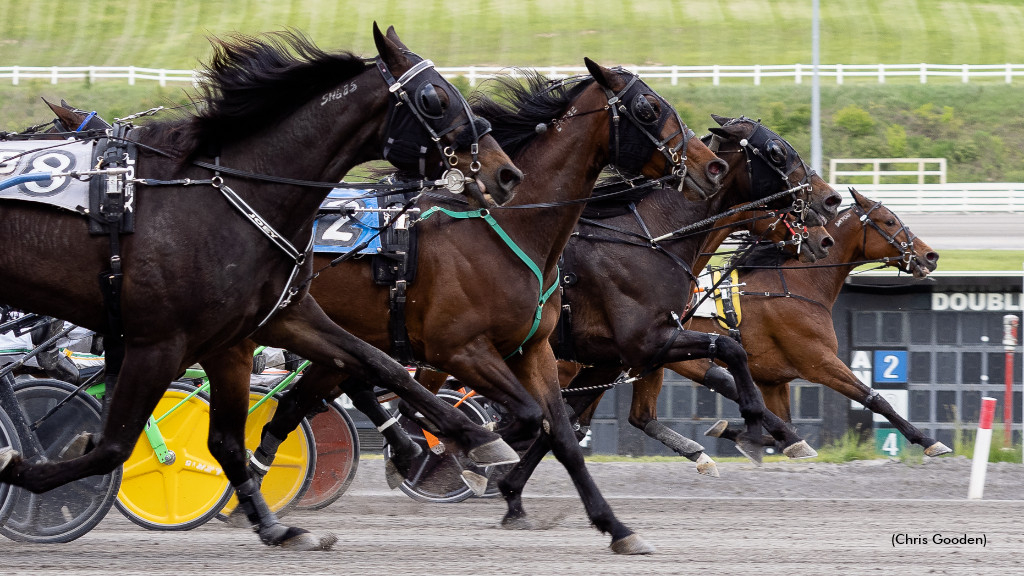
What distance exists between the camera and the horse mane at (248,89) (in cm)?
496

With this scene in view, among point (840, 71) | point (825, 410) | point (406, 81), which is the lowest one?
point (825, 410)

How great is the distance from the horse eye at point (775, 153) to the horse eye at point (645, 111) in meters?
1.54

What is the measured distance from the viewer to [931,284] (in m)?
10.9

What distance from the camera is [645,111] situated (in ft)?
20.7

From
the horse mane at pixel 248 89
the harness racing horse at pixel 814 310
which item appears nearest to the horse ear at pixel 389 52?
the horse mane at pixel 248 89

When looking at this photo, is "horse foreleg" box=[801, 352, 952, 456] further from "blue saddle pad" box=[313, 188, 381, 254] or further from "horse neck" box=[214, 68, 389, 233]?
"horse neck" box=[214, 68, 389, 233]

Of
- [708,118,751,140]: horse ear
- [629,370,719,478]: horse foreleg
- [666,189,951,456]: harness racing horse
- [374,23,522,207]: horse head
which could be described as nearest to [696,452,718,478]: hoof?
[629,370,719,478]: horse foreleg

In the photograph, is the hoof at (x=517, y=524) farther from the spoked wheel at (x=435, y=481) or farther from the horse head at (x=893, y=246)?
the horse head at (x=893, y=246)

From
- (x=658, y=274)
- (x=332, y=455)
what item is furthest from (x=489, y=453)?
(x=332, y=455)

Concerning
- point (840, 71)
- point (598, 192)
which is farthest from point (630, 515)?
point (840, 71)

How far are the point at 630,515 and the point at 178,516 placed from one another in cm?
253

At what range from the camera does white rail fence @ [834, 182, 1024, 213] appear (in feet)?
70.6

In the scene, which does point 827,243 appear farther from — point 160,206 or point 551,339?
point 160,206

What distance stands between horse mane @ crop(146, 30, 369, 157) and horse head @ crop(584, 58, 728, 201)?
1716 mm
